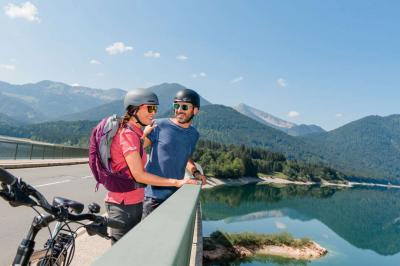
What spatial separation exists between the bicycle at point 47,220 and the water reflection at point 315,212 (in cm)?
6703

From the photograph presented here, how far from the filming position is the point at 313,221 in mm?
95000

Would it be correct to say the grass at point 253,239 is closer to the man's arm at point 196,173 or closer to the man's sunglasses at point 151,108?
the man's arm at point 196,173

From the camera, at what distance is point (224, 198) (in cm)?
9562

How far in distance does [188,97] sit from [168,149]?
0.76 meters

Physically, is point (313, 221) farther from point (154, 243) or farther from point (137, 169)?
point (154, 243)

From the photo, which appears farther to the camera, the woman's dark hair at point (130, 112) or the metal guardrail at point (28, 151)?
the metal guardrail at point (28, 151)

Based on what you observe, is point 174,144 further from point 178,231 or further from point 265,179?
point 265,179

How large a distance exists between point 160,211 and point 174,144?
2.08 meters

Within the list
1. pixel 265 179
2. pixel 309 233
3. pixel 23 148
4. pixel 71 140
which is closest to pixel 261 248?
pixel 23 148

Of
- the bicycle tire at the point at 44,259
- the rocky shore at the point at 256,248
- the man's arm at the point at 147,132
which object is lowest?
the rocky shore at the point at 256,248

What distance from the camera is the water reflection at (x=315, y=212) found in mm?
80188

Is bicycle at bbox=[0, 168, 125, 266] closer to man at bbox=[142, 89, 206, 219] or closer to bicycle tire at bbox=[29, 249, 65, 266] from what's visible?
bicycle tire at bbox=[29, 249, 65, 266]

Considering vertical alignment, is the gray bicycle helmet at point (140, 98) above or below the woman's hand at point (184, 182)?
above

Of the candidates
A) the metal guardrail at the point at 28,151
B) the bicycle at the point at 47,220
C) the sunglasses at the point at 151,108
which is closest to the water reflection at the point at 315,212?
the metal guardrail at the point at 28,151
